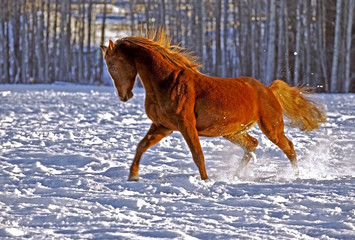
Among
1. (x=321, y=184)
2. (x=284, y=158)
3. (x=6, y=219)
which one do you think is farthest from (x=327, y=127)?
(x=6, y=219)

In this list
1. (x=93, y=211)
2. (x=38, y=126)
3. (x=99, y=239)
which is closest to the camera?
(x=99, y=239)

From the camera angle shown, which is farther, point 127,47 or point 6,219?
point 127,47

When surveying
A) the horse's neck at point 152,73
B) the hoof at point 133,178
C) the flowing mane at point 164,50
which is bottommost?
the hoof at point 133,178

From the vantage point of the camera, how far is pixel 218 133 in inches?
241

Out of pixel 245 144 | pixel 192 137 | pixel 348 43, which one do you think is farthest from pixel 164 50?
pixel 348 43

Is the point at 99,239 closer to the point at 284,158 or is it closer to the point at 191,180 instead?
the point at 191,180

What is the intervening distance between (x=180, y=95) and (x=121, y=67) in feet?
2.03

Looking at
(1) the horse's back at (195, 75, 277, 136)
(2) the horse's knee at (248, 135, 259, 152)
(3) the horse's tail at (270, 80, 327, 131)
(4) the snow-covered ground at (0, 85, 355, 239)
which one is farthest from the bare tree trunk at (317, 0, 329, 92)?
(1) the horse's back at (195, 75, 277, 136)

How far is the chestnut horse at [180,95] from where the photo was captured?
5.83 m

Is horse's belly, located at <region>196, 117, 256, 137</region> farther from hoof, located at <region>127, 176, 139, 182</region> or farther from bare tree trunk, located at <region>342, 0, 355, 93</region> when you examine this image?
bare tree trunk, located at <region>342, 0, 355, 93</region>

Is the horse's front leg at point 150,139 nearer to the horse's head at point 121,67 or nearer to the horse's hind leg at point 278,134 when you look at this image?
the horse's head at point 121,67

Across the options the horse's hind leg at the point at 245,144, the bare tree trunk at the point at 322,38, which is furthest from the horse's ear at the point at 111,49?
the bare tree trunk at the point at 322,38

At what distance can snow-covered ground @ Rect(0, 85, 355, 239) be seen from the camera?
157 inches

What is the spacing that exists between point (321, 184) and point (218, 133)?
1086mm
